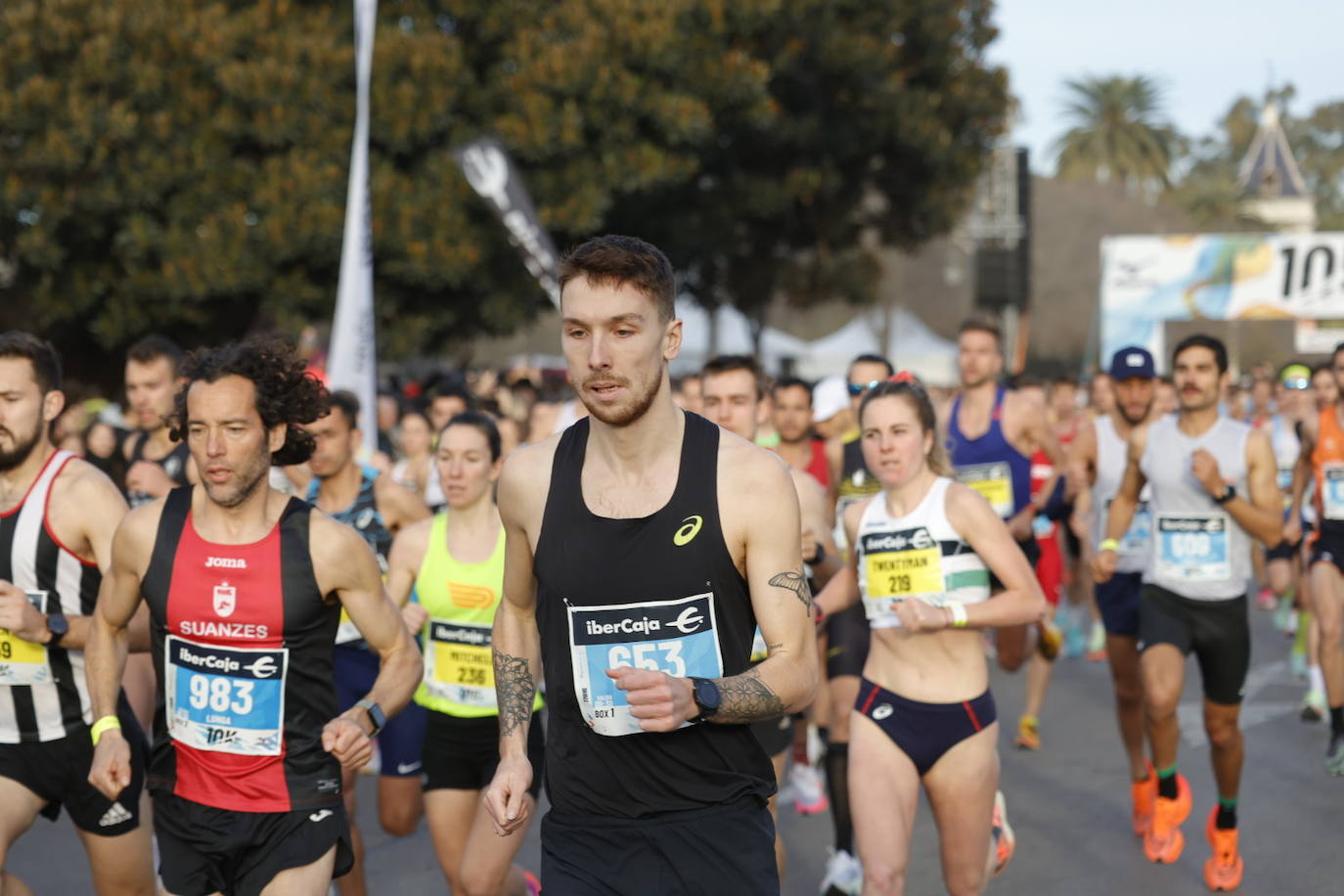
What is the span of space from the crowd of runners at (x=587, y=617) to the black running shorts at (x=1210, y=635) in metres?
0.02

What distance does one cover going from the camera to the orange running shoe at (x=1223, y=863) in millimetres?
5966

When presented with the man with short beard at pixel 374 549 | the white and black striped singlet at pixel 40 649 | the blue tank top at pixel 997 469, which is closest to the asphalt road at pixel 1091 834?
the man with short beard at pixel 374 549

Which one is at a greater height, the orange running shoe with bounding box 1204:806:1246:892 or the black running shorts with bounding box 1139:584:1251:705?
the black running shorts with bounding box 1139:584:1251:705

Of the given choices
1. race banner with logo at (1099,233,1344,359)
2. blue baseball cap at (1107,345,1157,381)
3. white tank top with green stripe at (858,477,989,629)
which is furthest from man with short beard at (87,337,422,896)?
race banner with logo at (1099,233,1344,359)

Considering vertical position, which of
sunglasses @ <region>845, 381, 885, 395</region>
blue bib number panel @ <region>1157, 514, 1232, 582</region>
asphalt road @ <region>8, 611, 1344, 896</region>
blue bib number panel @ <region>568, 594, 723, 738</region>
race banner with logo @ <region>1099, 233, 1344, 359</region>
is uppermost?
race banner with logo @ <region>1099, 233, 1344, 359</region>

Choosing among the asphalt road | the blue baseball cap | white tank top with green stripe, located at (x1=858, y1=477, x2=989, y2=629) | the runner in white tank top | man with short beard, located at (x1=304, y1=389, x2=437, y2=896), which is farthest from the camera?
the blue baseball cap

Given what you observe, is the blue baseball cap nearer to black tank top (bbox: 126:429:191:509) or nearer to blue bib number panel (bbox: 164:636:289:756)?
black tank top (bbox: 126:429:191:509)

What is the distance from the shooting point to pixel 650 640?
10.1 feet

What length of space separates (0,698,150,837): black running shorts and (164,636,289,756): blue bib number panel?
1.99 ft

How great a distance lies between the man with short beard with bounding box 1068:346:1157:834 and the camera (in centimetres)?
702

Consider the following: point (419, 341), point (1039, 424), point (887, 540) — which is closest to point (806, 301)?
point (419, 341)

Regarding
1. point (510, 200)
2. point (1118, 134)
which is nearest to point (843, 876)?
point (510, 200)

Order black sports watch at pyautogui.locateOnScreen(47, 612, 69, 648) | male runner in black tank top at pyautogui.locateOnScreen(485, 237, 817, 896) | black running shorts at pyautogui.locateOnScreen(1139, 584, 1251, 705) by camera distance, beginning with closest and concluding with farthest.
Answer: male runner in black tank top at pyautogui.locateOnScreen(485, 237, 817, 896) < black sports watch at pyautogui.locateOnScreen(47, 612, 69, 648) < black running shorts at pyautogui.locateOnScreen(1139, 584, 1251, 705)

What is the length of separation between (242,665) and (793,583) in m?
1.57
